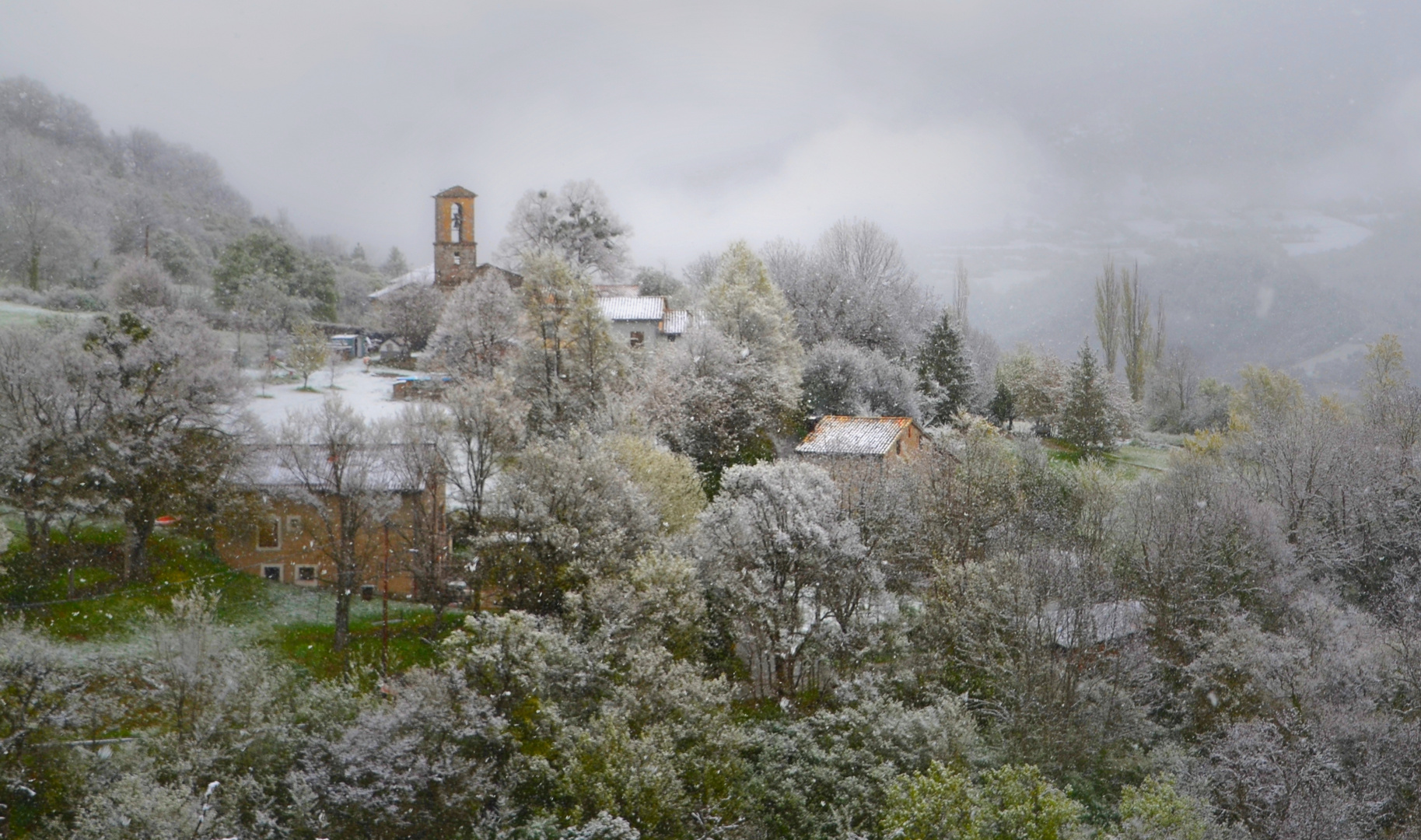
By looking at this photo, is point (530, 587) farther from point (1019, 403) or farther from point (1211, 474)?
point (1019, 403)

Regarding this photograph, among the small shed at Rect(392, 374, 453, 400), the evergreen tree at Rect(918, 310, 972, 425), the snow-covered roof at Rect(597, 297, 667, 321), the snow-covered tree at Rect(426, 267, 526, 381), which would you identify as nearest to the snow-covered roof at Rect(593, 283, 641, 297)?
the snow-covered roof at Rect(597, 297, 667, 321)

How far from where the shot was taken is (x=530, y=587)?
23.4m

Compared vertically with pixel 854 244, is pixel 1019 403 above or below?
below

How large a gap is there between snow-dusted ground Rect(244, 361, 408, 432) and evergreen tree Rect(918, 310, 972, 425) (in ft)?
76.0

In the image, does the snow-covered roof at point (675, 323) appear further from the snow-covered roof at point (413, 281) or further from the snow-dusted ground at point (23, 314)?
the snow-dusted ground at point (23, 314)

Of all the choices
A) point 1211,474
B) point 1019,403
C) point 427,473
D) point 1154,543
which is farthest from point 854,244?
point 427,473

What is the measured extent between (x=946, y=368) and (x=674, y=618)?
84.4ft

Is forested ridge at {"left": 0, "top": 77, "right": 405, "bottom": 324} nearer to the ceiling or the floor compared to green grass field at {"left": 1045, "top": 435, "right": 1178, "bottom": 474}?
nearer to the ceiling

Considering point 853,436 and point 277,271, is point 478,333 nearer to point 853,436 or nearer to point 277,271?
point 853,436

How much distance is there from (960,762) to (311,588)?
17562mm

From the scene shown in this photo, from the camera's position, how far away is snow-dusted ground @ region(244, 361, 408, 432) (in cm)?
3127

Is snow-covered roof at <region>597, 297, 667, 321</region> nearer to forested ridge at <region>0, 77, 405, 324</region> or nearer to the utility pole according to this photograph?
forested ridge at <region>0, 77, 405, 324</region>

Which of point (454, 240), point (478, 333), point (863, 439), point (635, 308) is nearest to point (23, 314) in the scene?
point (478, 333)

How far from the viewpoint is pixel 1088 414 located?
4384cm
